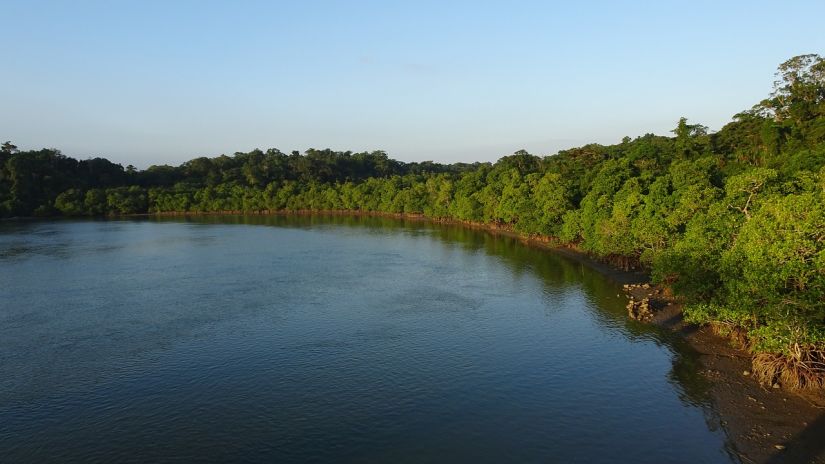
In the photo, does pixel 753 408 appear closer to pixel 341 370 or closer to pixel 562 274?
pixel 341 370

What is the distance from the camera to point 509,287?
54.5 m

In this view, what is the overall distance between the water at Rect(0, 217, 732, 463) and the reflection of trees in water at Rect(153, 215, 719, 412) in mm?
225

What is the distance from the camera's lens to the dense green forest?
2733 cm

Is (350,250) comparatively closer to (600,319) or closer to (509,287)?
(509,287)

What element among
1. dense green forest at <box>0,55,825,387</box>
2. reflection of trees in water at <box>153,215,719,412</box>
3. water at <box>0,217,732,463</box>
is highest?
dense green forest at <box>0,55,825,387</box>

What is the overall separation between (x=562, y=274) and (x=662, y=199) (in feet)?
44.0

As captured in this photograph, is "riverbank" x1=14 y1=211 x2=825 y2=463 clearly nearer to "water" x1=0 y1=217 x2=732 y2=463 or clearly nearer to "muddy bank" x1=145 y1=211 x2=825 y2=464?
"muddy bank" x1=145 y1=211 x2=825 y2=464

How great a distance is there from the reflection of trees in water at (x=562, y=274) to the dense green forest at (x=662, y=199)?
307cm

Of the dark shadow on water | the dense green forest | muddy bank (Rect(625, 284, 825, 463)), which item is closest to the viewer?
the dark shadow on water

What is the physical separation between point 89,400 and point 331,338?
15.2m

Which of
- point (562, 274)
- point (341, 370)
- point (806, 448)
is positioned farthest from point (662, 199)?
point (341, 370)

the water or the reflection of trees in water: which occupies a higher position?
the reflection of trees in water

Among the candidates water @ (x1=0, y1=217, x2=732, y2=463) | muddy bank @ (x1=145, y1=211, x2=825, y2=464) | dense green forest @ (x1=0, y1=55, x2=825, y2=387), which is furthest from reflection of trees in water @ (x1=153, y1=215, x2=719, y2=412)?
dense green forest @ (x1=0, y1=55, x2=825, y2=387)

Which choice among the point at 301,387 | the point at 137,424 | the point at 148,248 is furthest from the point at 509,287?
the point at 148,248
